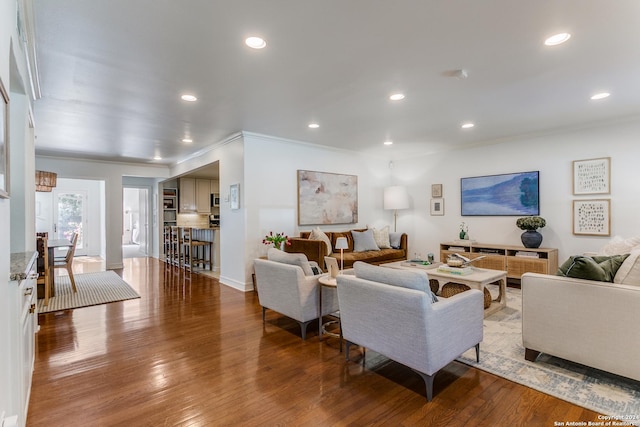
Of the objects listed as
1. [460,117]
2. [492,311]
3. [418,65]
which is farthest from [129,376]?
[460,117]

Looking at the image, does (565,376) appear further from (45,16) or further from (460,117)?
(45,16)

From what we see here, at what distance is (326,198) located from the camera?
619 centimetres

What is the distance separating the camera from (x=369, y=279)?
239 cm

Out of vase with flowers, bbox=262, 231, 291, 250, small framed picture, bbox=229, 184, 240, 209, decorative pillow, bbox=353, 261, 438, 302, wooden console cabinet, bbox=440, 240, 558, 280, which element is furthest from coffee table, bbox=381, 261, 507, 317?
small framed picture, bbox=229, 184, 240, 209

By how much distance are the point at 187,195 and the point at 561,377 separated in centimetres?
863

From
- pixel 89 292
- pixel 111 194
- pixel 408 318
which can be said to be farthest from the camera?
pixel 111 194

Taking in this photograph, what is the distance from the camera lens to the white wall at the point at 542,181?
Result: 4.49 meters

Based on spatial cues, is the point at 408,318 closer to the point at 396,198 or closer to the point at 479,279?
the point at 479,279

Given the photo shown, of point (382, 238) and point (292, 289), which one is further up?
point (382, 238)

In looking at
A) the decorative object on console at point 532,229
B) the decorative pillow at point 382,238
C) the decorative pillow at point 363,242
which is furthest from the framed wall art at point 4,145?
the decorative object on console at point 532,229

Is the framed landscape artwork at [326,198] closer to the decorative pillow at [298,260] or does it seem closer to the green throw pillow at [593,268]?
the decorative pillow at [298,260]

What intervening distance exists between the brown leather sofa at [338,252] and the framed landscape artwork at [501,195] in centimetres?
140

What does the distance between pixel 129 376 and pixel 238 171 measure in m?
3.38

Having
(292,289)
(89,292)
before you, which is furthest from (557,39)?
(89,292)
